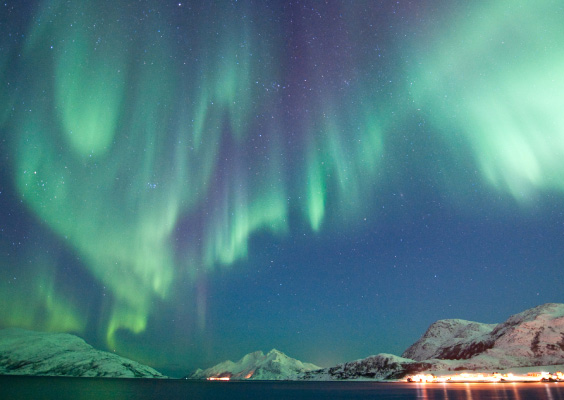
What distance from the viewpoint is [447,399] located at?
113 meters

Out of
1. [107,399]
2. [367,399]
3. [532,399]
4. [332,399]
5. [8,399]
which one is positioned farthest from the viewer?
[332,399]

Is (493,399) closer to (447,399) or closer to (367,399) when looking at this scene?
(447,399)

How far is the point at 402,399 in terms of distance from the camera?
404ft

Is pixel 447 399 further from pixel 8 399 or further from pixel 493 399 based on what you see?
pixel 8 399

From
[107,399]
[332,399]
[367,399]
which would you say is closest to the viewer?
[107,399]

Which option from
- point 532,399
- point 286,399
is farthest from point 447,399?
point 286,399

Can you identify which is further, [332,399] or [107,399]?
[332,399]

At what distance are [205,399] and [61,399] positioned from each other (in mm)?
46172

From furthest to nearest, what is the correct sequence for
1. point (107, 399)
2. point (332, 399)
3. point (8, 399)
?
point (332, 399) → point (107, 399) → point (8, 399)

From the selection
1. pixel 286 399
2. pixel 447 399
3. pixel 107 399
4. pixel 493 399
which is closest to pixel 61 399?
pixel 107 399

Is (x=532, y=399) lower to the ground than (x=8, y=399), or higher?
lower

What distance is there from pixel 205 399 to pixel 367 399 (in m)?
56.2

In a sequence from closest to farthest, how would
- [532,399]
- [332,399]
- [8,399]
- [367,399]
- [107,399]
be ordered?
1. [532,399]
2. [8,399]
3. [107,399]
4. [367,399]
5. [332,399]

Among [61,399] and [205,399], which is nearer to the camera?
[61,399]
